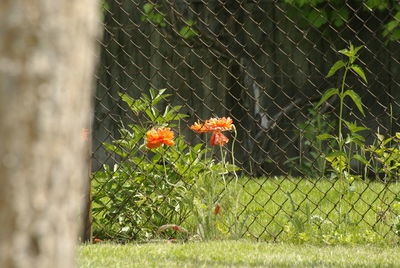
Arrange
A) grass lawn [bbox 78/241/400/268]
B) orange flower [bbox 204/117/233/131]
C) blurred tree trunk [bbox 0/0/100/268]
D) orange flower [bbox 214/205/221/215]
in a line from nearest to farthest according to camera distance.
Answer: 1. blurred tree trunk [bbox 0/0/100/268]
2. grass lawn [bbox 78/241/400/268]
3. orange flower [bbox 214/205/221/215]
4. orange flower [bbox 204/117/233/131]

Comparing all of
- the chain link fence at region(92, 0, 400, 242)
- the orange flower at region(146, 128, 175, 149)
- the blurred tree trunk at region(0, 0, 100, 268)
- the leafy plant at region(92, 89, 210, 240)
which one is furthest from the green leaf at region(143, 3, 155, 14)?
the blurred tree trunk at region(0, 0, 100, 268)

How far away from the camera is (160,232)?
4070 millimetres

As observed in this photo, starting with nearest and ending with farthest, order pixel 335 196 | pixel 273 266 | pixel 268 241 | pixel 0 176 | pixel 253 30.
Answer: pixel 0 176 < pixel 273 266 < pixel 268 241 < pixel 335 196 < pixel 253 30

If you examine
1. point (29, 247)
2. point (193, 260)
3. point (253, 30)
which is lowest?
point (193, 260)

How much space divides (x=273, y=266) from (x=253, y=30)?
3894 mm

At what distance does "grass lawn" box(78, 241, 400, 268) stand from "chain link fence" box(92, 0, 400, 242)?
0.92ft

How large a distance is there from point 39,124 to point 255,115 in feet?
18.6

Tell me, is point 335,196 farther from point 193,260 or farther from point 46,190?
point 46,190

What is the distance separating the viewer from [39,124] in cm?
122

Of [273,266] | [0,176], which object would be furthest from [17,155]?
[273,266]

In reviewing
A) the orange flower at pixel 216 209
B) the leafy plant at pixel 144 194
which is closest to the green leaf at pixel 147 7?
the leafy plant at pixel 144 194

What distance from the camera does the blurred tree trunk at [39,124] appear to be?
3.95 ft

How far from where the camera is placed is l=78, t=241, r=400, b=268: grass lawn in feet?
10.4

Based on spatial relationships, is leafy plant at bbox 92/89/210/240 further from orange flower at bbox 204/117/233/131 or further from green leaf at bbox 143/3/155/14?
green leaf at bbox 143/3/155/14
